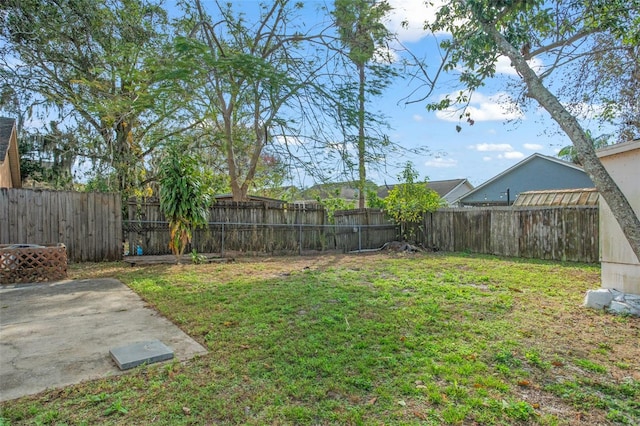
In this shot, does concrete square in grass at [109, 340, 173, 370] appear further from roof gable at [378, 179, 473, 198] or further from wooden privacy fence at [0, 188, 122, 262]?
roof gable at [378, 179, 473, 198]

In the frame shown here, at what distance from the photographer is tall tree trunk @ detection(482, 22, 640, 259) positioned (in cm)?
292

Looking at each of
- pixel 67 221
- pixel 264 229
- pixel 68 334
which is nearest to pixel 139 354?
pixel 68 334

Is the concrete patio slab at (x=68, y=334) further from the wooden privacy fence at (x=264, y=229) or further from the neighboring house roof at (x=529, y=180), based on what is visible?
the neighboring house roof at (x=529, y=180)

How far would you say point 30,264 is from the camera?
5.90m

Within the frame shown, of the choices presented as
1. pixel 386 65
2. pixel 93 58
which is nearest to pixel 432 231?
pixel 386 65

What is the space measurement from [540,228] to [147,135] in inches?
459

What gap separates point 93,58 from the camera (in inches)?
363

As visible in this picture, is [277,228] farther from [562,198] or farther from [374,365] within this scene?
[562,198]

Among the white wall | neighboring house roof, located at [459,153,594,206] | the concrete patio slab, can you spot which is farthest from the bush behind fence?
neighboring house roof, located at [459,153,594,206]

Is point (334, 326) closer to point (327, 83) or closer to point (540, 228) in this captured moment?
point (327, 83)

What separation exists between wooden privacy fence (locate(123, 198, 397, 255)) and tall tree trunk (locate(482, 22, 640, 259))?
7.69 m

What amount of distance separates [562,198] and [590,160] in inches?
315

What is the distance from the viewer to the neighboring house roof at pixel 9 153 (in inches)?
353

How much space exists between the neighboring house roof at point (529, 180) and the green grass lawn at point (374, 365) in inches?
551
